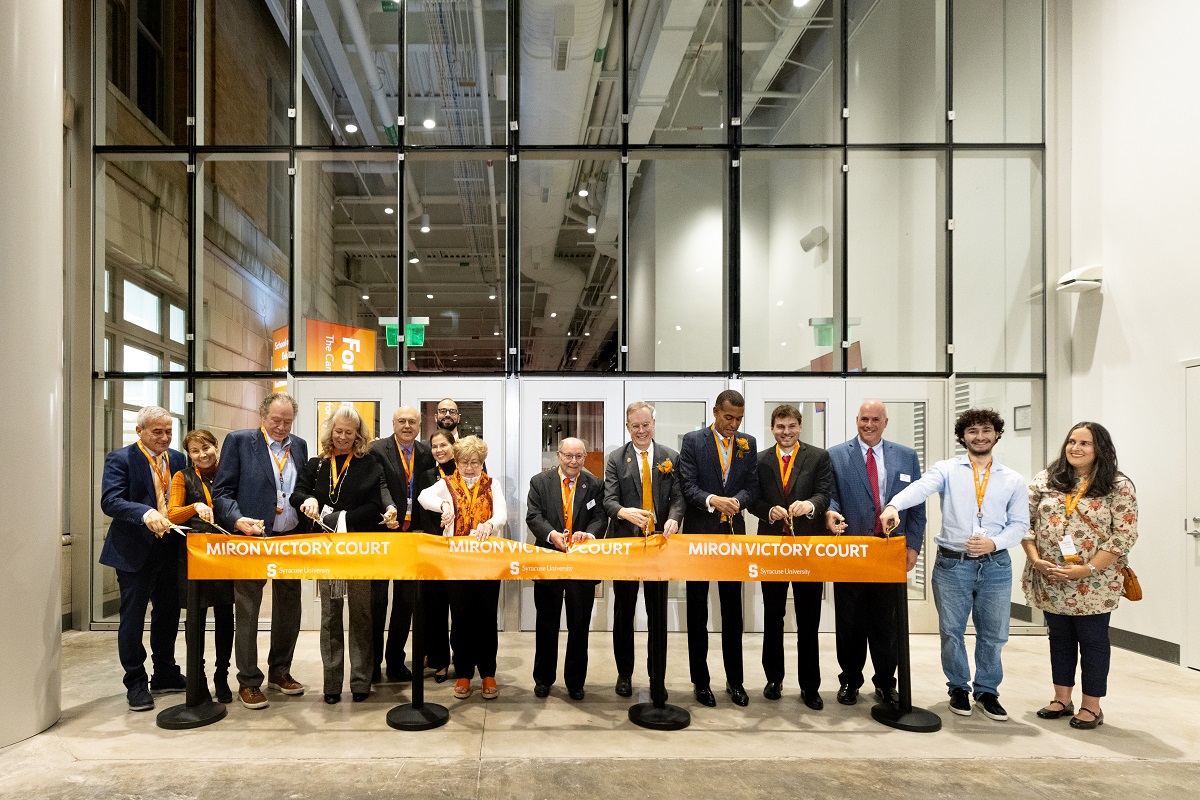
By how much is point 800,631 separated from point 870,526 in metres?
0.78

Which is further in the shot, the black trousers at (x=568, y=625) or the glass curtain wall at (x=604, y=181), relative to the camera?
the glass curtain wall at (x=604, y=181)

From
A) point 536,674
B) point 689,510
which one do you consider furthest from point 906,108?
point 536,674

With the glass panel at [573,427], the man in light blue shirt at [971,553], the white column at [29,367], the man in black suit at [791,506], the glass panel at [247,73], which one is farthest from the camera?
the glass panel at [247,73]

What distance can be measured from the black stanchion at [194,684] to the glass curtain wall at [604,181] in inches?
129

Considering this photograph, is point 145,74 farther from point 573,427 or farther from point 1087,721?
point 1087,721

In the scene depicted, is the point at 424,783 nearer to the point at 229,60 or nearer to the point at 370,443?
the point at 370,443

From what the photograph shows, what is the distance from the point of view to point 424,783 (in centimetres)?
346

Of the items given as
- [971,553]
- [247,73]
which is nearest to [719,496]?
[971,553]

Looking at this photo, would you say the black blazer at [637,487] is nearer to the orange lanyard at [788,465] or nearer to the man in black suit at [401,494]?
the orange lanyard at [788,465]

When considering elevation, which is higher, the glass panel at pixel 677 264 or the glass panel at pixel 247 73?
the glass panel at pixel 247 73

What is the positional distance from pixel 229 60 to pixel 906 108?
700 centimetres

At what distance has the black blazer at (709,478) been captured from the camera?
475 cm

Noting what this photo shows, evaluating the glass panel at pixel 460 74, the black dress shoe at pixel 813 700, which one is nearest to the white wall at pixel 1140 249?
the black dress shoe at pixel 813 700

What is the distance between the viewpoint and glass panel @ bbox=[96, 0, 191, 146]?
7281 mm
